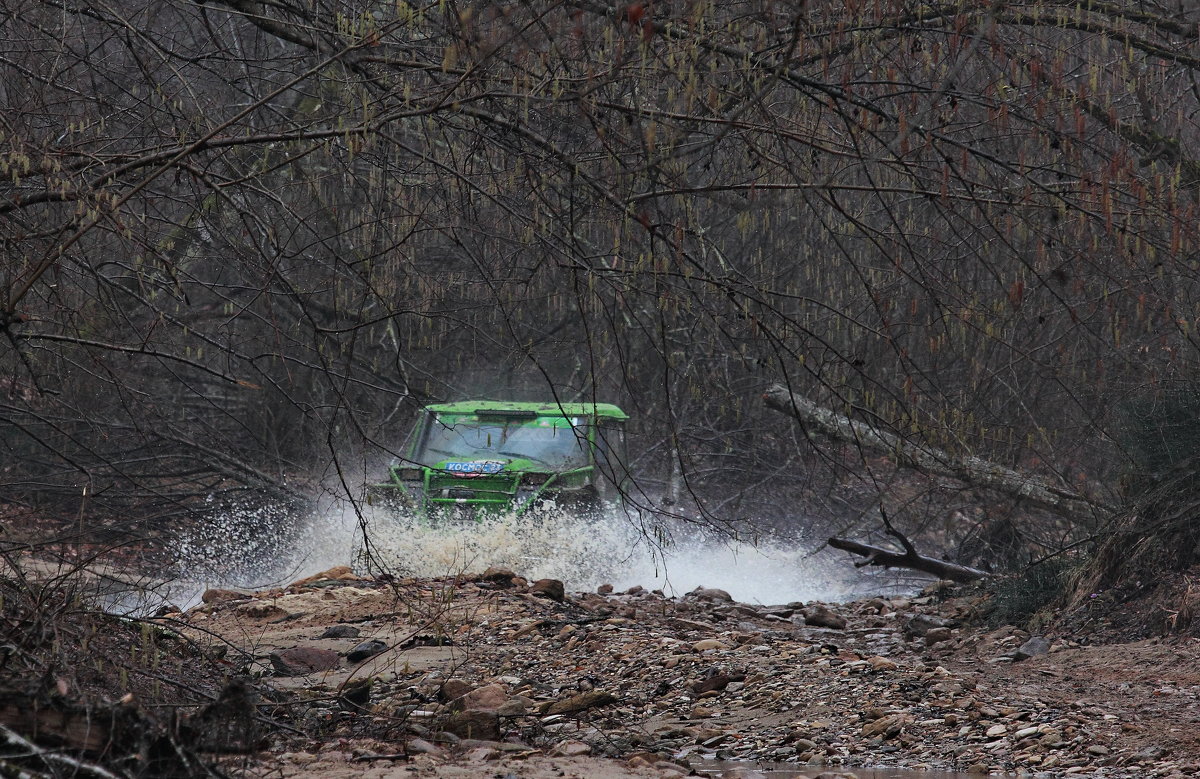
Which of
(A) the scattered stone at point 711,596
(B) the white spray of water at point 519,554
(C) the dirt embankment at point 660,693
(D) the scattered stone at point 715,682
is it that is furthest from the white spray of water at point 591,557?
(D) the scattered stone at point 715,682

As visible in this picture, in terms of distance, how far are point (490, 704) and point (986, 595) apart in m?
6.33

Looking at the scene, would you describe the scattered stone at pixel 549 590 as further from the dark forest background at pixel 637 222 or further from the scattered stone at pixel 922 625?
the scattered stone at pixel 922 625

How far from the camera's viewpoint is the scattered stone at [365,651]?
24.8ft

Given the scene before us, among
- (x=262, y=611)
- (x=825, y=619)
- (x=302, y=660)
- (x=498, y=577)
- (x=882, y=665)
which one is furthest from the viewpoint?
(x=498, y=577)

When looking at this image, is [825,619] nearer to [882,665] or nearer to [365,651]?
[882,665]

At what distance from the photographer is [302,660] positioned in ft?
24.3

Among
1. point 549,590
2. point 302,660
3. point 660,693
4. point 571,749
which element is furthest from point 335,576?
point 571,749

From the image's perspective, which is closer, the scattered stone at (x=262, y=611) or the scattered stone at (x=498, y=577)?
the scattered stone at (x=262, y=611)

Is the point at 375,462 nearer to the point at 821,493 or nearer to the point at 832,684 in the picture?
the point at 821,493

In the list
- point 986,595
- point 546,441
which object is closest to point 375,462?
point 546,441

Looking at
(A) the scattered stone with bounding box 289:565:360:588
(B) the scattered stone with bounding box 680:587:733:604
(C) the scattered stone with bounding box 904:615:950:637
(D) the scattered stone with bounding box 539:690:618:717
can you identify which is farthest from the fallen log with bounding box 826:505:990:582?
(D) the scattered stone with bounding box 539:690:618:717

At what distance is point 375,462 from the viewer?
1631 centimetres

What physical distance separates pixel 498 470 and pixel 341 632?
4.47m

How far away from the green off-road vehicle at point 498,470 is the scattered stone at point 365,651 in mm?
4292
